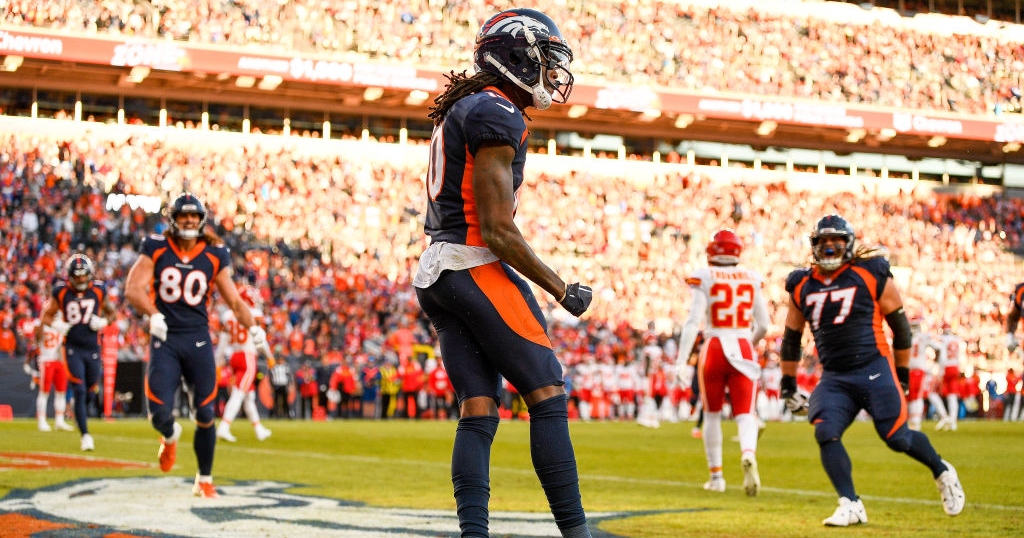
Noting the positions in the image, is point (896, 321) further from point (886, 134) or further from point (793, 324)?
point (886, 134)

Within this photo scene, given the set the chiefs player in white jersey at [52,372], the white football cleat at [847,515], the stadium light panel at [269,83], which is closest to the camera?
the white football cleat at [847,515]

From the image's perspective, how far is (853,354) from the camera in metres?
8.41

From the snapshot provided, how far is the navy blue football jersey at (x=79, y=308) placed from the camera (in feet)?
53.0

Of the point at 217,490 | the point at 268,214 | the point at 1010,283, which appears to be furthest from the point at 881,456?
the point at 1010,283

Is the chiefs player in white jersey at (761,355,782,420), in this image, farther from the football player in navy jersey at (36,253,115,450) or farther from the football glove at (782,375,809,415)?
the football glove at (782,375,809,415)

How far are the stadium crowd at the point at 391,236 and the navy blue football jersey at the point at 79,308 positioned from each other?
8.88m

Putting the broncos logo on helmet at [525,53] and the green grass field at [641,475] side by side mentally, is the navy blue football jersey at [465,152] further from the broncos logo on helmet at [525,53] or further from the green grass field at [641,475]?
the green grass field at [641,475]

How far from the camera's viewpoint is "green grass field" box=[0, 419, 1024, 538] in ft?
26.9

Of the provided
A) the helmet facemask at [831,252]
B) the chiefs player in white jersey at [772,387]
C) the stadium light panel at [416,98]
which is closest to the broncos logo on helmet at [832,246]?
the helmet facemask at [831,252]

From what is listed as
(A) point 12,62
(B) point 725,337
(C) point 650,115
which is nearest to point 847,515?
(B) point 725,337

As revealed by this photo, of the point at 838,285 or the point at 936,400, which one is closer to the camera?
the point at 838,285

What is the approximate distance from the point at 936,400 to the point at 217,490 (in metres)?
16.8

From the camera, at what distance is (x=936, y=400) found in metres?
23.4

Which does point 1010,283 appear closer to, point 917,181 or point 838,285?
point 917,181
